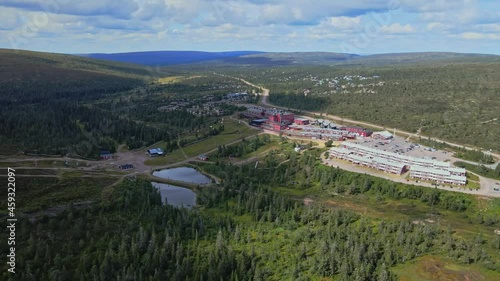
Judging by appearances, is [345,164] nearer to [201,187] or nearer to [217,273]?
[201,187]

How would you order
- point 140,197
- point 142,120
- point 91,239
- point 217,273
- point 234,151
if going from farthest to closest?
point 142,120 → point 234,151 → point 140,197 → point 91,239 → point 217,273

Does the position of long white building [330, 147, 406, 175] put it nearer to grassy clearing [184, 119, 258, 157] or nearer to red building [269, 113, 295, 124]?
grassy clearing [184, 119, 258, 157]

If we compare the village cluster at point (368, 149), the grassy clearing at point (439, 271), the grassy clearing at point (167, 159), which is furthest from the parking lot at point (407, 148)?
the grassy clearing at point (167, 159)

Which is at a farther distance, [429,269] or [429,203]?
[429,203]

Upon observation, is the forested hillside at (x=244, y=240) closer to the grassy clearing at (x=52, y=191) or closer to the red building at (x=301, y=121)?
the grassy clearing at (x=52, y=191)

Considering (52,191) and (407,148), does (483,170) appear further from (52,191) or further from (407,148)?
(52,191)

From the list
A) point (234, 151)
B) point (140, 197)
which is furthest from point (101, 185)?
point (234, 151)

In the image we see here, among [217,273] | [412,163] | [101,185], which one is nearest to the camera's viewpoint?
[217,273]
